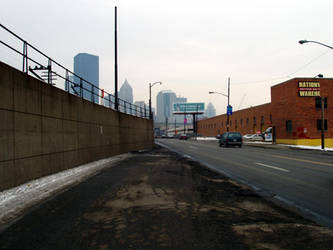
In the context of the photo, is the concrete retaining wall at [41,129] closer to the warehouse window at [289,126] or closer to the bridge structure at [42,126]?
the bridge structure at [42,126]

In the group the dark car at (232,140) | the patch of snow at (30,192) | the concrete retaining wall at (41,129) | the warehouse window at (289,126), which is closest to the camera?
the patch of snow at (30,192)

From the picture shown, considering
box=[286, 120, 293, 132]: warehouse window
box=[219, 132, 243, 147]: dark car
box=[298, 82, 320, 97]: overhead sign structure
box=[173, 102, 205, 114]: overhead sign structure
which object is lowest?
box=[219, 132, 243, 147]: dark car

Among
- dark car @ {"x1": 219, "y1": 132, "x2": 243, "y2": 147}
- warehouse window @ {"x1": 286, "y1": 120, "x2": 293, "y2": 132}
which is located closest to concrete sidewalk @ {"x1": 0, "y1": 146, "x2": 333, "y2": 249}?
dark car @ {"x1": 219, "y1": 132, "x2": 243, "y2": 147}

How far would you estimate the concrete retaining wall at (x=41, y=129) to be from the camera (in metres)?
7.88

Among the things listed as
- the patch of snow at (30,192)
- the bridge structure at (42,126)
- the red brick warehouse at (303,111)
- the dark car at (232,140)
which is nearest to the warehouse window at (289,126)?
the red brick warehouse at (303,111)

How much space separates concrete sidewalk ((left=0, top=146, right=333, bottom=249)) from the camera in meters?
4.02

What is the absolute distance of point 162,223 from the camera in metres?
4.92

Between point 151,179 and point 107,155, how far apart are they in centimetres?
902

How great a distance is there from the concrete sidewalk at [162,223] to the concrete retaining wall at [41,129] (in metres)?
1.99

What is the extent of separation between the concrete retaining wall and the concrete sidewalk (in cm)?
199

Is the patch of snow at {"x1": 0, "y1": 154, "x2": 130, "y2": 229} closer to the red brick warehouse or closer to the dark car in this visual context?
the dark car

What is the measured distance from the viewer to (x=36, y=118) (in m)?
9.52

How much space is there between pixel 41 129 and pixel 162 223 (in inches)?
261

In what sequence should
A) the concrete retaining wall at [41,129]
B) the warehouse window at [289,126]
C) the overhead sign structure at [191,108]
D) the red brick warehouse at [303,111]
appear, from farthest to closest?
the overhead sign structure at [191,108]
the warehouse window at [289,126]
the red brick warehouse at [303,111]
the concrete retaining wall at [41,129]
